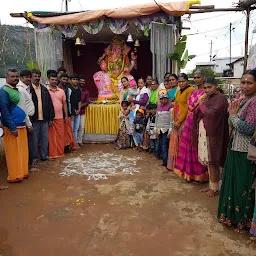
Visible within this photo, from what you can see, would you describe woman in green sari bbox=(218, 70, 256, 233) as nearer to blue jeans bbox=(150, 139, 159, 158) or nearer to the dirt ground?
the dirt ground

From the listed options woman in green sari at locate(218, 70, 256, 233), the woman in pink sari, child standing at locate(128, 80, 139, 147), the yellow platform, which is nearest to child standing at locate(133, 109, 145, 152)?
child standing at locate(128, 80, 139, 147)

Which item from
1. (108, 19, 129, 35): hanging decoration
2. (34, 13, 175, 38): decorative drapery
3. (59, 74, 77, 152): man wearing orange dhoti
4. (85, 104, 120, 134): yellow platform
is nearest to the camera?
(59, 74, 77, 152): man wearing orange dhoti

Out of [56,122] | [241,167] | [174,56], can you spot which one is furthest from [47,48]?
[241,167]

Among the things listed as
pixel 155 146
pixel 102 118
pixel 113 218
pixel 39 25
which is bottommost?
pixel 113 218

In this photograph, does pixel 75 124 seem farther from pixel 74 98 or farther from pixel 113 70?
pixel 113 70

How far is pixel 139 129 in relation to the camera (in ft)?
18.6

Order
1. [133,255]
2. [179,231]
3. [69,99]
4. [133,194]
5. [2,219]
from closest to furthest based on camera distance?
[133,255] < [179,231] < [2,219] < [133,194] < [69,99]

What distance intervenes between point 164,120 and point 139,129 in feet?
3.81

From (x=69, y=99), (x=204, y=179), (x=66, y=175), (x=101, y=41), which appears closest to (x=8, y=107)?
(x=66, y=175)

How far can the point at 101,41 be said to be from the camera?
9.14 meters

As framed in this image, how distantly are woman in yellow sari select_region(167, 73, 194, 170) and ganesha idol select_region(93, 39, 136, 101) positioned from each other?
11.3ft

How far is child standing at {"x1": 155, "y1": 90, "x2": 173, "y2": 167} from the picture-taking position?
4.56m

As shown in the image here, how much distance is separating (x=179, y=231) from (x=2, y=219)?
191cm

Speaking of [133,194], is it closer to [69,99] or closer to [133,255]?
[133,255]
